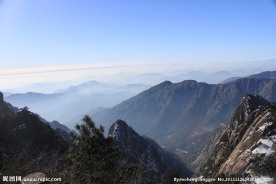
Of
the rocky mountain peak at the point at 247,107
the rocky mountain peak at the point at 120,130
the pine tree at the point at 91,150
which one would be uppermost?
the pine tree at the point at 91,150

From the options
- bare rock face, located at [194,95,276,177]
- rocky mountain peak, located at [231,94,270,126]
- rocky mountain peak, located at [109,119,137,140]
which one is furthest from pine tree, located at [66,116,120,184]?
rocky mountain peak, located at [231,94,270,126]

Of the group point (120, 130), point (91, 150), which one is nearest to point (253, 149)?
point (91, 150)

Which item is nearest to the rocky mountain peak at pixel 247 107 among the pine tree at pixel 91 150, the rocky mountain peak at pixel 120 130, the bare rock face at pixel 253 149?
the bare rock face at pixel 253 149

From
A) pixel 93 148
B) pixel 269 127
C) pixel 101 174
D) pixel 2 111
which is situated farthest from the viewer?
pixel 2 111

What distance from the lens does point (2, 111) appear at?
89.2 metres

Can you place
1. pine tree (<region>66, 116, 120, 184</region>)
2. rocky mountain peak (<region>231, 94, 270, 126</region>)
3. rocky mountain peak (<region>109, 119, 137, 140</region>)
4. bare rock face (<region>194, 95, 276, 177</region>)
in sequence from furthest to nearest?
rocky mountain peak (<region>109, 119, 137, 140</region>)
rocky mountain peak (<region>231, 94, 270, 126</region>)
bare rock face (<region>194, 95, 276, 177</region>)
pine tree (<region>66, 116, 120, 184</region>)

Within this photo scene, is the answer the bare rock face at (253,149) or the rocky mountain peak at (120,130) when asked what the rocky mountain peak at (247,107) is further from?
the rocky mountain peak at (120,130)

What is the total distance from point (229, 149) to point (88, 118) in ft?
289

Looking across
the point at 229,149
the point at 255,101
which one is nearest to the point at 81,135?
the point at 229,149

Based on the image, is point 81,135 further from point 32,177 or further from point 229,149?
point 229,149

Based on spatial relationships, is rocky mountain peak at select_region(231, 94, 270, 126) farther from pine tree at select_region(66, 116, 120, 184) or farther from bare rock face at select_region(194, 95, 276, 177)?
pine tree at select_region(66, 116, 120, 184)

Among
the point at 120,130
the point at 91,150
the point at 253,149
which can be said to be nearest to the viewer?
the point at 91,150

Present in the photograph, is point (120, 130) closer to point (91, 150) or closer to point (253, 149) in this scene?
point (253, 149)

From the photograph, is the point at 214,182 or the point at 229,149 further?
the point at 229,149
